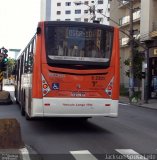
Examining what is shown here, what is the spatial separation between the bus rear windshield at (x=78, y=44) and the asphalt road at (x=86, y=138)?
226 centimetres

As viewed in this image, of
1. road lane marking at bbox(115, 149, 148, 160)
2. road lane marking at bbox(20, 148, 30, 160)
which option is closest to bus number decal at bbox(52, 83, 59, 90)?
road lane marking at bbox(115, 149, 148, 160)

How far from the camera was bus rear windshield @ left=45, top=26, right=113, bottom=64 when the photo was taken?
1388cm

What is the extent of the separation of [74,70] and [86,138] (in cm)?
223

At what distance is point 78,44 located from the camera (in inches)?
555

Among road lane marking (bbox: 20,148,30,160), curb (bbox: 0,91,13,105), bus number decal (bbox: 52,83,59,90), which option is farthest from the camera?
curb (bbox: 0,91,13,105)

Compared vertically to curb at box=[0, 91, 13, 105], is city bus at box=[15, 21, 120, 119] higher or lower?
higher

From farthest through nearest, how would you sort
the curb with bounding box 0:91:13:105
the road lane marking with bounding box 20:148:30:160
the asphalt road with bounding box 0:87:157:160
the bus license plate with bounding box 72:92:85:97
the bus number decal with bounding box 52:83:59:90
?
the curb with bounding box 0:91:13:105, the bus license plate with bounding box 72:92:85:97, the bus number decal with bounding box 52:83:59:90, the asphalt road with bounding box 0:87:157:160, the road lane marking with bounding box 20:148:30:160

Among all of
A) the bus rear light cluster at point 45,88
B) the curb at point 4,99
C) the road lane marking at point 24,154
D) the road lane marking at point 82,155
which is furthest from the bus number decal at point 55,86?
the curb at point 4,99

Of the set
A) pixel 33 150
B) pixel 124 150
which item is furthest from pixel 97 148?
pixel 33 150

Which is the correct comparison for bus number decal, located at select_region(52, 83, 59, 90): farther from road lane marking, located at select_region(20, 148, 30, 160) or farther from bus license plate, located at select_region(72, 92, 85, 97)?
road lane marking, located at select_region(20, 148, 30, 160)

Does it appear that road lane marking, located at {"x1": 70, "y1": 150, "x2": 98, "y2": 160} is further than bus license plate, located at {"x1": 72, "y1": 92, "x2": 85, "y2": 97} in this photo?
No

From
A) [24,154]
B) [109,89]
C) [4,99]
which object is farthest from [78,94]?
[4,99]

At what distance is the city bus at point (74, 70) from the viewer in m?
13.8

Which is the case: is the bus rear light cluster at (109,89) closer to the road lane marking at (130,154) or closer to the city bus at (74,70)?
the city bus at (74,70)
